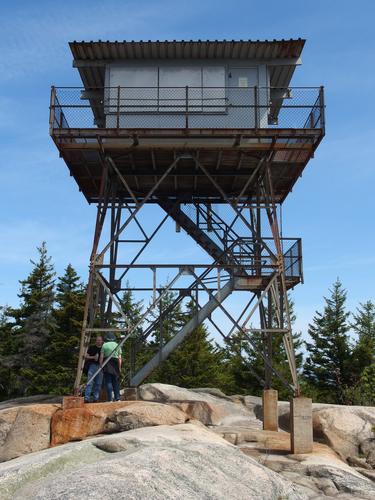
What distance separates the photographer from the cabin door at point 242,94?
69.5 feet

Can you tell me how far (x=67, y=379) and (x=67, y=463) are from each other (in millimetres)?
39808

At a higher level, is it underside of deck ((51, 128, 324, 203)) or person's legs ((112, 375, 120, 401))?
underside of deck ((51, 128, 324, 203))

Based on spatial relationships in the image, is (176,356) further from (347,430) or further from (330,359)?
(347,430)

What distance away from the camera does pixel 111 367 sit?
19.2 metres

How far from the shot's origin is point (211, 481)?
36.2 feet

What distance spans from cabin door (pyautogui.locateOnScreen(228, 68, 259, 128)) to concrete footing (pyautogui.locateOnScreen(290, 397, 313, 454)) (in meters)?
9.46

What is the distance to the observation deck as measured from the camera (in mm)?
20125

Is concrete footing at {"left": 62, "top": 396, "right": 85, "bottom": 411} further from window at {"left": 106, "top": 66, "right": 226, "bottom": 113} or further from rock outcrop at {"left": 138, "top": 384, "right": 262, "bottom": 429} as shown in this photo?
window at {"left": 106, "top": 66, "right": 226, "bottom": 113}

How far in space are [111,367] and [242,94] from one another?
10400 mm

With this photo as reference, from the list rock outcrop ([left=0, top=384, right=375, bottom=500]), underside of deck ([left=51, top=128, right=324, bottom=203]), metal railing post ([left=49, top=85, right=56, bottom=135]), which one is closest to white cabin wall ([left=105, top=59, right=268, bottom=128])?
underside of deck ([left=51, top=128, right=324, bottom=203])

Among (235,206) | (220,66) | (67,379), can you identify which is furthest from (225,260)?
(67,379)

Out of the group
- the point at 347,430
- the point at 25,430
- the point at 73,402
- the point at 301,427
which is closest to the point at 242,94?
the point at 301,427

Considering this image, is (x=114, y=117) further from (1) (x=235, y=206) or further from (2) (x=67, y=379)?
(2) (x=67, y=379)

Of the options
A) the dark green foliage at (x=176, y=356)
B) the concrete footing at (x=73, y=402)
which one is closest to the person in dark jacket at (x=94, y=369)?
the concrete footing at (x=73, y=402)
